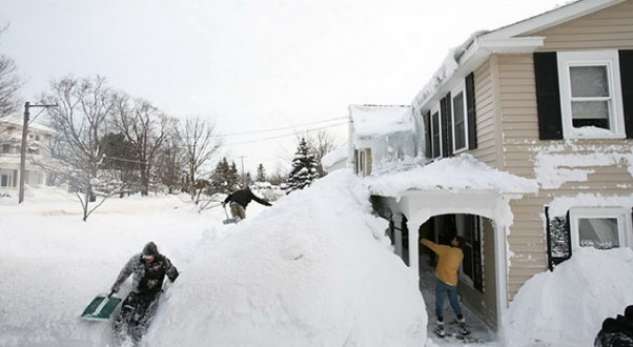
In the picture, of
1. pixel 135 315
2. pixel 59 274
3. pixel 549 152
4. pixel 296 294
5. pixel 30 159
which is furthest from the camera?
pixel 30 159

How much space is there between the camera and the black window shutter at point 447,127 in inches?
309

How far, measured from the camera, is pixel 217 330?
4.23 m

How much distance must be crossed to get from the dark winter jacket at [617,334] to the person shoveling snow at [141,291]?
595 cm

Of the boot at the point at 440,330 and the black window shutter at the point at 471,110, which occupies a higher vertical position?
the black window shutter at the point at 471,110

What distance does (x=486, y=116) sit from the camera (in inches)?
235

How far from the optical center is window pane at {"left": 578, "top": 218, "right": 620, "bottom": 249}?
5.38 meters

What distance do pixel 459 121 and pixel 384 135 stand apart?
3.51 m

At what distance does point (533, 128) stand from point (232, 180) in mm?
35988

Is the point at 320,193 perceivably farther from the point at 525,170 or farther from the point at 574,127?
the point at 574,127

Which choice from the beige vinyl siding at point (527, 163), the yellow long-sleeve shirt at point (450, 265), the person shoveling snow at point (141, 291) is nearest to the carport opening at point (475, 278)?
the beige vinyl siding at point (527, 163)

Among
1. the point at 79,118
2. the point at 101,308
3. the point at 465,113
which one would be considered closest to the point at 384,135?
the point at 465,113

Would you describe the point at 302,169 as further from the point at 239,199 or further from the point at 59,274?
the point at 59,274

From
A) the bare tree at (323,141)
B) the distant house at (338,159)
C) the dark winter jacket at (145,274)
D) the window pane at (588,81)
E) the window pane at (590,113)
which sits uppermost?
the bare tree at (323,141)

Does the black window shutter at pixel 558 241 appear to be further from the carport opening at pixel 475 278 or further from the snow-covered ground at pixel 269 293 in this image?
the snow-covered ground at pixel 269 293
